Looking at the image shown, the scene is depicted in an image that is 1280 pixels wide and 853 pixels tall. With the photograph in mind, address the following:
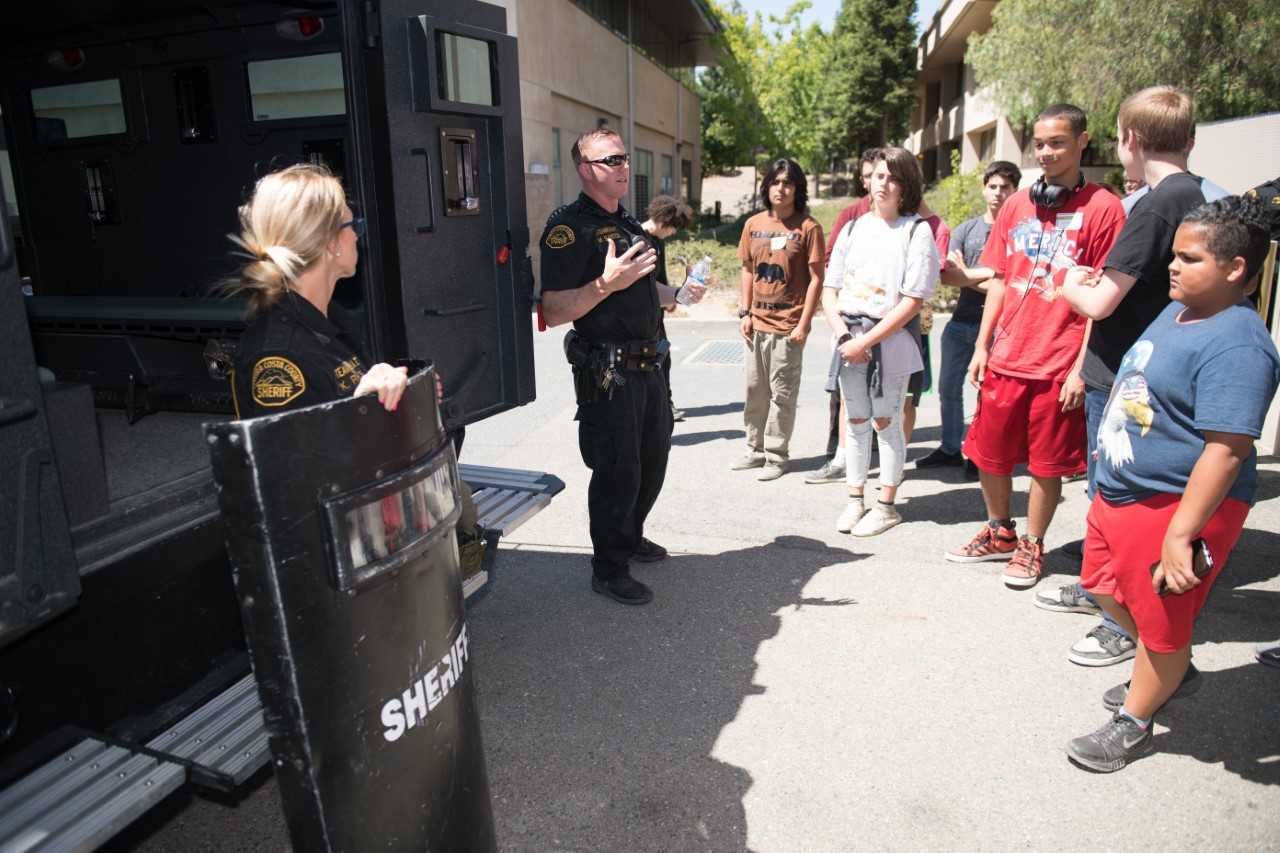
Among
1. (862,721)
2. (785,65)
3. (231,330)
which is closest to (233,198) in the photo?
(231,330)

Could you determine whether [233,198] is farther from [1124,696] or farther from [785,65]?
[785,65]

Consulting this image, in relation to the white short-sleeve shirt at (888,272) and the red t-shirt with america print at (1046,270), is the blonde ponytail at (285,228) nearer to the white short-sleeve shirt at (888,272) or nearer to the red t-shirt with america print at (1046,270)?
the red t-shirt with america print at (1046,270)

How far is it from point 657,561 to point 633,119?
73.5 ft

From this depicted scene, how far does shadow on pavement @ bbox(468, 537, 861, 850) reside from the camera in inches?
105

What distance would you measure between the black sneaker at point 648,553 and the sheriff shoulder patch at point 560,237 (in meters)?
1.57

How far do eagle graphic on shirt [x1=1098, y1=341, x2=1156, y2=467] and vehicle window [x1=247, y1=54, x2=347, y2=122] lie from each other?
3.06 metres

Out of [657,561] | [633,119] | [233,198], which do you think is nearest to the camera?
[233,198]

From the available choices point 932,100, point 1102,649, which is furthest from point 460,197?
point 932,100

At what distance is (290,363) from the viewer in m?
1.94

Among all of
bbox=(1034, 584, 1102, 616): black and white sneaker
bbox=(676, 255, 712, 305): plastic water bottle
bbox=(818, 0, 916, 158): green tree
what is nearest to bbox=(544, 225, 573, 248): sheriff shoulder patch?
bbox=(676, 255, 712, 305): plastic water bottle

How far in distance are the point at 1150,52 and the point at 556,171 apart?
434 inches

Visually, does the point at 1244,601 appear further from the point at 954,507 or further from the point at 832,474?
the point at 832,474

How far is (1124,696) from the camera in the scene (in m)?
3.12

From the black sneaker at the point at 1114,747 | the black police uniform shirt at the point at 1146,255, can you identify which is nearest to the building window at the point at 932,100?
the black police uniform shirt at the point at 1146,255
